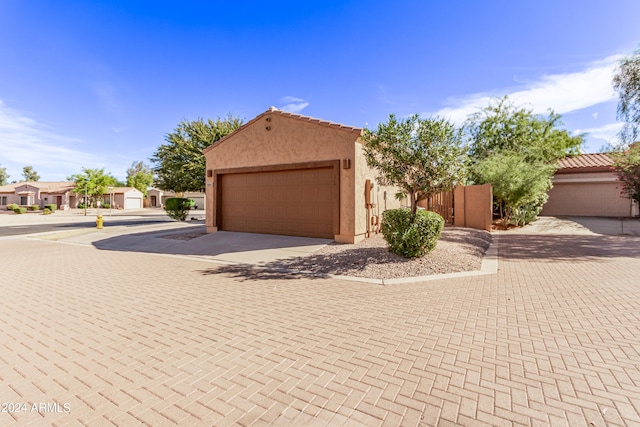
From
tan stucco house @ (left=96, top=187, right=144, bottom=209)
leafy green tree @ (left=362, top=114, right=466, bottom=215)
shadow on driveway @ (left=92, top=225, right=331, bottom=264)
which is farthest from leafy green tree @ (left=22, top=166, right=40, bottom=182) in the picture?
leafy green tree @ (left=362, top=114, right=466, bottom=215)

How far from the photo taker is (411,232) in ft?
27.6

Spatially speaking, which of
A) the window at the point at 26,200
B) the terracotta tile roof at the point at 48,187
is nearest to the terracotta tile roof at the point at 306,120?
the terracotta tile roof at the point at 48,187

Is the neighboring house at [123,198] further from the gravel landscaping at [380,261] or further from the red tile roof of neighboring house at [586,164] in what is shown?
the red tile roof of neighboring house at [586,164]

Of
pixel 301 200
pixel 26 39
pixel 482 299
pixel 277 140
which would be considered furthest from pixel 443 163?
pixel 26 39

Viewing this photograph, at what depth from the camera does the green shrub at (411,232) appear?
8.45m

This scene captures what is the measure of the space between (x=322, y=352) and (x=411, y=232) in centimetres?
550

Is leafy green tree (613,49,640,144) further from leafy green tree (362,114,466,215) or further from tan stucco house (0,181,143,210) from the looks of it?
tan stucco house (0,181,143,210)

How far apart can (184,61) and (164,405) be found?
57.7 feet

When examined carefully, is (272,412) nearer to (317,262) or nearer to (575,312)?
(575,312)

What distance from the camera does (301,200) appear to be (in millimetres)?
12008

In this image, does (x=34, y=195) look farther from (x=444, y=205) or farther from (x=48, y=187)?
(x=444, y=205)

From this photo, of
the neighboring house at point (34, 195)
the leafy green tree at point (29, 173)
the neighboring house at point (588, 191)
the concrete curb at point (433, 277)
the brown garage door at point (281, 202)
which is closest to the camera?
the concrete curb at point (433, 277)

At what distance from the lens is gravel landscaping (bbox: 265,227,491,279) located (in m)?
7.74

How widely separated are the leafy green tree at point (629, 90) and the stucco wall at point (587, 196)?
6.06 meters
